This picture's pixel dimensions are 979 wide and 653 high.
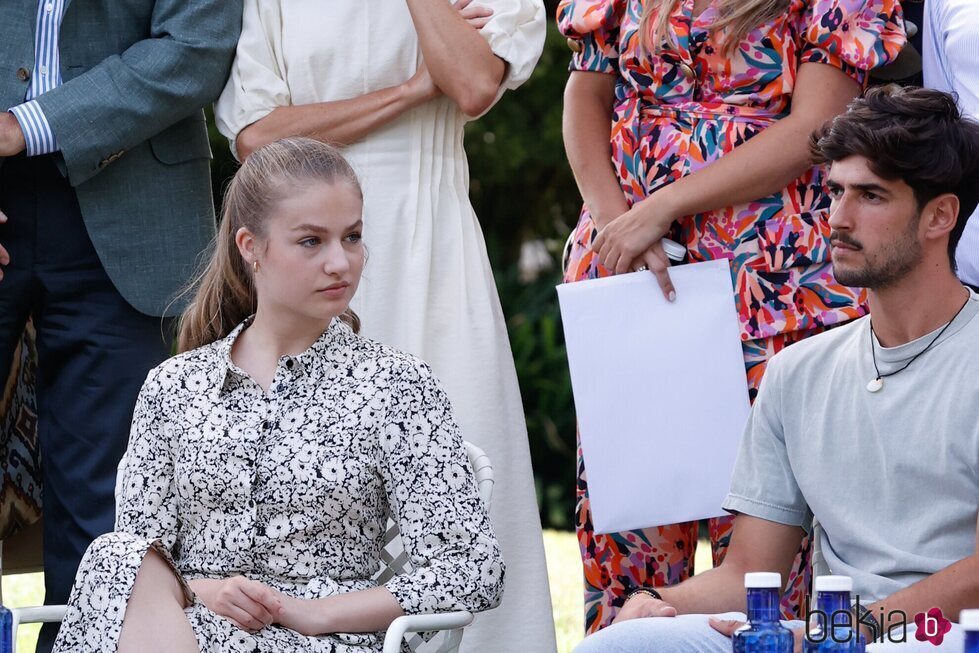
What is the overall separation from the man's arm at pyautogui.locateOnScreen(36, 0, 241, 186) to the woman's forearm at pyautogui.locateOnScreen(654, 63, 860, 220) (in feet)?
4.01

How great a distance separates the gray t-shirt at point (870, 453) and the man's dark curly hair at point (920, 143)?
0.79 feet

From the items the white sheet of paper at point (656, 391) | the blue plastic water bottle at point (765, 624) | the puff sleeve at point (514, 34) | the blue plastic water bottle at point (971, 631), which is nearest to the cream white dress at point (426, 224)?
the puff sleeve at point (514, 34)

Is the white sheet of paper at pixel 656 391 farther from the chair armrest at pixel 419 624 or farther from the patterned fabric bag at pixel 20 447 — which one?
the patterned fabric bag at pixel 20 447

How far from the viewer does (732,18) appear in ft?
11.9

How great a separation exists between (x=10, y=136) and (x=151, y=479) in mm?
1063

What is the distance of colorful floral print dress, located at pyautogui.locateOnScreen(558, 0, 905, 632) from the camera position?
3.60m

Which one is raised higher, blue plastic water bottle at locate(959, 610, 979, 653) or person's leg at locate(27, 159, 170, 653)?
person's leg at locate(27, 159, 170, 653)

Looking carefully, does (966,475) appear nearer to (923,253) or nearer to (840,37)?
(923,253)

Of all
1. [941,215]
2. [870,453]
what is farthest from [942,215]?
[870,453]

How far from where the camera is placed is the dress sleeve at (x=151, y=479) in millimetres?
3236

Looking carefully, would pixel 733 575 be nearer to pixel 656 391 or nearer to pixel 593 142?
pixel 656 391

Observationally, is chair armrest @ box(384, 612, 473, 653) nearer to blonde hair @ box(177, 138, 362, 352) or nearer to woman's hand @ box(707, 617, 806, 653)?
woman's hand @ box(707, 617, 806, 653)

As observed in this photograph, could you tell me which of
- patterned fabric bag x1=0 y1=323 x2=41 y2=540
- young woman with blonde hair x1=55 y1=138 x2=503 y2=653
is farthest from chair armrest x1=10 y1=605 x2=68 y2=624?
patterned fabric bag x1=0 y1=323 x2=41 y2=540

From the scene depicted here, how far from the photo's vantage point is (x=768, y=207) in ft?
12.1
